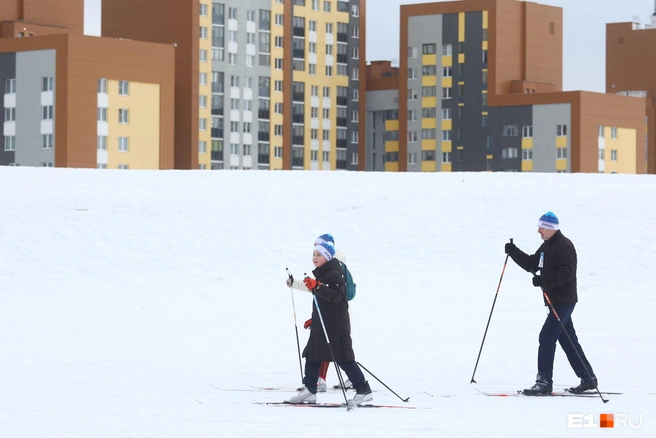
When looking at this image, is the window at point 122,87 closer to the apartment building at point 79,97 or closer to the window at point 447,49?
the apartment building at point 79,97

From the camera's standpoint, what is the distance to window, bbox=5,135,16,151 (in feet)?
308

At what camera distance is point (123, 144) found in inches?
3716

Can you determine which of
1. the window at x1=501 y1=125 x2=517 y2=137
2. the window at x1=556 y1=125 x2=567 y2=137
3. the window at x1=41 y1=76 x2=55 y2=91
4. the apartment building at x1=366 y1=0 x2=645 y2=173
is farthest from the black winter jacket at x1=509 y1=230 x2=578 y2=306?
the window at x1=501 y1=125 x2=517 y2=137

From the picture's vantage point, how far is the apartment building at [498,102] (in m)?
111

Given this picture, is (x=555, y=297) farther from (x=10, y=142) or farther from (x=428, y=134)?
(x=428, y=134)

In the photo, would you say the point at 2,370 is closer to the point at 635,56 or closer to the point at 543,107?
the point at 543,107

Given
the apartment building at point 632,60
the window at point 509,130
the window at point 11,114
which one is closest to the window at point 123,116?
the window at point 11,114

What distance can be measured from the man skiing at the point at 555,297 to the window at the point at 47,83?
3288 inches

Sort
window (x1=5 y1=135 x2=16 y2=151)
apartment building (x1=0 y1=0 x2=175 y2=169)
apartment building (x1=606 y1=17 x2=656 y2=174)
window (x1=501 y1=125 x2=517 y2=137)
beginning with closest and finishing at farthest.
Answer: apartment building (x1=0 y1=0 x2=175 y2=169)
window (x1=5 y1=135 x2=16 y2=151)
window (x1=501 y1=125 x2=517 y2=137)
apartment building (x1=606 y1=17 x2=656 y2=174)

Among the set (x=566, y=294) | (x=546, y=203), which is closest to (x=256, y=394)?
(x=566, y=294)

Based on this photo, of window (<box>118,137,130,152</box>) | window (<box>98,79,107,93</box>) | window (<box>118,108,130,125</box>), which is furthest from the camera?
window (<box>118,108,130,125</box>)
